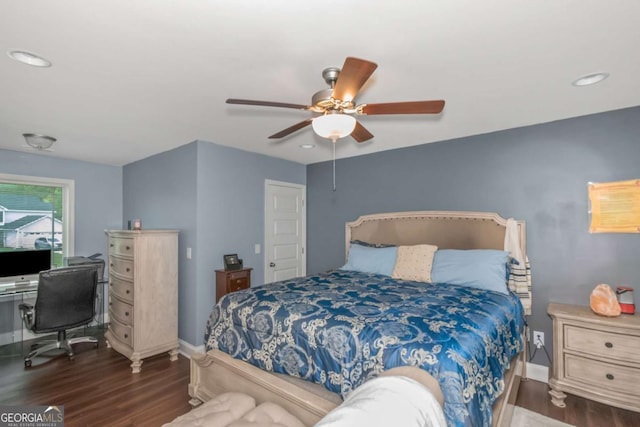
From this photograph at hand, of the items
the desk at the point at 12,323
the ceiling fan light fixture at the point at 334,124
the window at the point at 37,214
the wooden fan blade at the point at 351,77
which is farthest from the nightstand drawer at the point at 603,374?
the window at the point at 37,214

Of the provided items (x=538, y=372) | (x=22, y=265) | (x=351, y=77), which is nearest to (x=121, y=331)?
(x=22, y=265)

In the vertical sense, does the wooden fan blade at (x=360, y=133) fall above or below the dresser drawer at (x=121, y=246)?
above

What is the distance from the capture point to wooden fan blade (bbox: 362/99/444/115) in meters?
1.77

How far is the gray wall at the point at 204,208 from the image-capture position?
3473 mm

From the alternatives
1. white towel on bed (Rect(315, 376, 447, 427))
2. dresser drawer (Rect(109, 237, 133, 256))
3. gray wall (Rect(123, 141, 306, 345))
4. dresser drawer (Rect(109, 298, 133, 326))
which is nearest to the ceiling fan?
white towel on bed (Rect(315, 376, 447, 427))

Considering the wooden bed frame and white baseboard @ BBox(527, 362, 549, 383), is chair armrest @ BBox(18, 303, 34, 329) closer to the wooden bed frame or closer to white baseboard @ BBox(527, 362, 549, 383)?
the wooden bed frame

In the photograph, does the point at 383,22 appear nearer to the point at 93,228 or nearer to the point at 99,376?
the point at 99,376

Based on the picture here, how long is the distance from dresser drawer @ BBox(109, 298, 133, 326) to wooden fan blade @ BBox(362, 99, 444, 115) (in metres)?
3.12

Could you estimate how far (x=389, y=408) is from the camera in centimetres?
76

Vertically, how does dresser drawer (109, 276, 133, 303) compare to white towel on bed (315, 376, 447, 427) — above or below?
below

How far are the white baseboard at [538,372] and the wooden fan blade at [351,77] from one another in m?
3.04

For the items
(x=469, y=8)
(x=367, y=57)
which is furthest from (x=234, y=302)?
(x=469, y=8)

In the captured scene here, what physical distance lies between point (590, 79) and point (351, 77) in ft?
5.67

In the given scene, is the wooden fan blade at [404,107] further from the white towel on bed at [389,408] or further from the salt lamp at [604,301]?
the salt lamp at [604,301]
